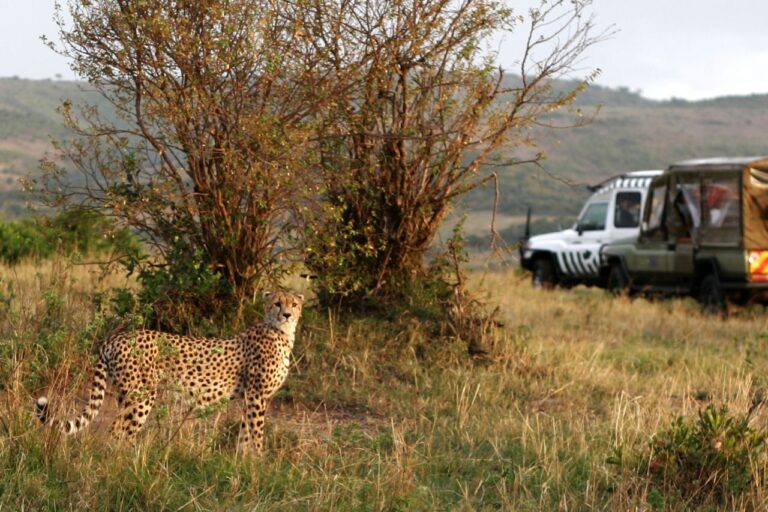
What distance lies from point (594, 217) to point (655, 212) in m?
3.71

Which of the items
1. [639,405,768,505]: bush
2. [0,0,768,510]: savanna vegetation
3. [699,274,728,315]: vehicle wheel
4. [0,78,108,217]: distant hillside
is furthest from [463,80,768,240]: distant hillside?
[639,405,768,505]: bush

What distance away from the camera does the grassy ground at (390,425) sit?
6.32 meters

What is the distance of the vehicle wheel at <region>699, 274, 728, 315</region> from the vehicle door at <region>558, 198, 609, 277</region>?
13.2 feet

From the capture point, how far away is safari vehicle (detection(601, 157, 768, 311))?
598 inches

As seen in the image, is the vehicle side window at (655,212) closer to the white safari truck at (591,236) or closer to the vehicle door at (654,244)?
the vehicle door at (654,244)

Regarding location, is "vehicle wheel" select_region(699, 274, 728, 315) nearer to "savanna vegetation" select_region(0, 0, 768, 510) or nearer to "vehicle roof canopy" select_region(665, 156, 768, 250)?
"vehicle roof canopy" select_region(665, 156, 768, 250)

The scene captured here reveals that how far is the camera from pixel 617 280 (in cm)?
1928

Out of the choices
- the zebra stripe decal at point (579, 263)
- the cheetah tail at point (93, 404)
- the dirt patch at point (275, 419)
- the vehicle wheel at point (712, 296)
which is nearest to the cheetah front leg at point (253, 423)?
the dirt patch at point (275, 419)

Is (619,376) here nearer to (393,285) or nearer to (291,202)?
(393,285)

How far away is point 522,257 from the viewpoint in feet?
72.6

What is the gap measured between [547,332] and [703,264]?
391cm

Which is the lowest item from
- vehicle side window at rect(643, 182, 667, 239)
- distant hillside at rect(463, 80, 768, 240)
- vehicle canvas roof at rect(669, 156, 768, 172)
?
distant hillside at rect(463, 80, 768, 240)

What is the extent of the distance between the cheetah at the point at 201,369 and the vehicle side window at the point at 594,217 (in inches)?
517

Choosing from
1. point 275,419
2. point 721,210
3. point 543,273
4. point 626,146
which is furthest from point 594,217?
point 626,146
